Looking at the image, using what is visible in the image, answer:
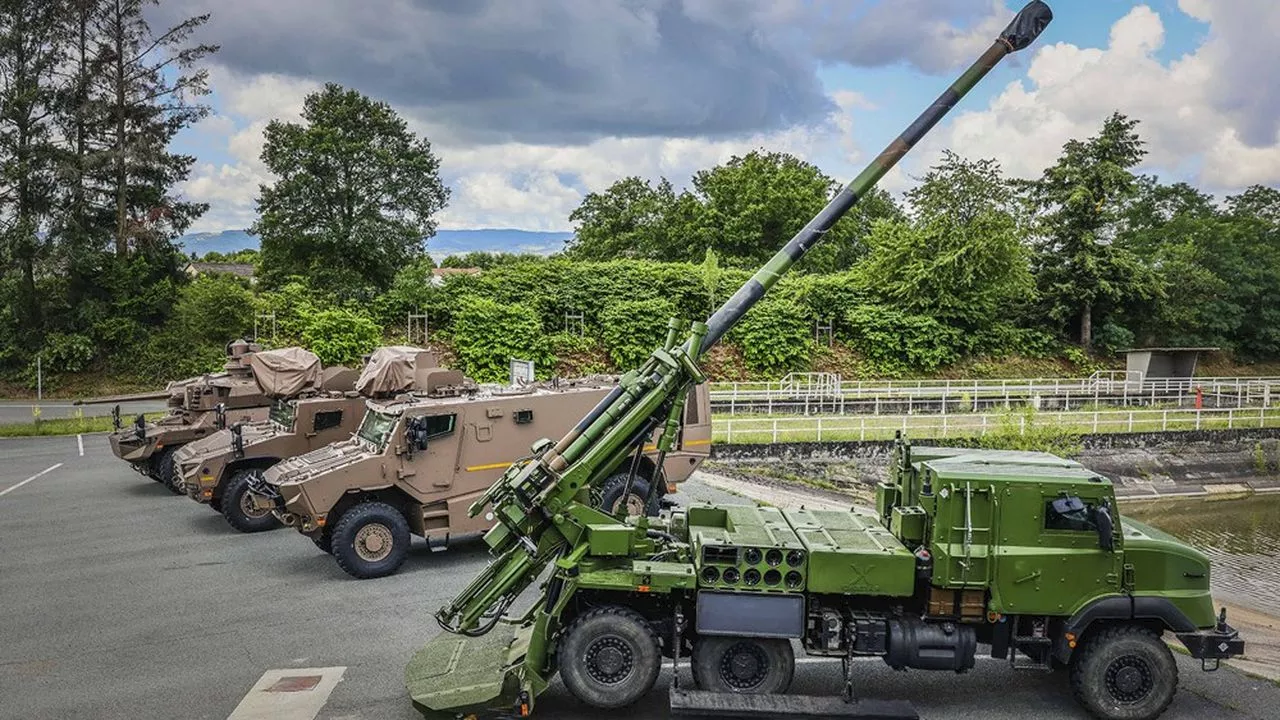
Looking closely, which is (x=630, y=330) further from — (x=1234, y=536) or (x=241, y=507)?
(x=241, y=507)

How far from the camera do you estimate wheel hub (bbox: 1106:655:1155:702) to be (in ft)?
26.2

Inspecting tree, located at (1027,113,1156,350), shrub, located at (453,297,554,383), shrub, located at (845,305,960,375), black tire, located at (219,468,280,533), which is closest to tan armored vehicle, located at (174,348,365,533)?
black tire, located at (219,468,280,533)

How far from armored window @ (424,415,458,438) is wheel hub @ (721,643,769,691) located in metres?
6.03

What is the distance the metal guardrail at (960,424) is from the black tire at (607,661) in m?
16.1

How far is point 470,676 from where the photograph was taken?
26.1 feet

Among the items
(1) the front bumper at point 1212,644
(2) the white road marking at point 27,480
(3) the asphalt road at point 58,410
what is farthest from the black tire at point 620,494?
(3) the asphalt road at point 58,410

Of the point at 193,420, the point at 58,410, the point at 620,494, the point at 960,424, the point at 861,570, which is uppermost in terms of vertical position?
the point at 193,420

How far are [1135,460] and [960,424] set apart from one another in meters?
5.03

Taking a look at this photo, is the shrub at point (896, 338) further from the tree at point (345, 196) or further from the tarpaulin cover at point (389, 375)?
the tarpaulin cover at point (389, 375)

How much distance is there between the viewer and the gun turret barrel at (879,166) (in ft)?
29.1

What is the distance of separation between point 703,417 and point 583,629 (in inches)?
296

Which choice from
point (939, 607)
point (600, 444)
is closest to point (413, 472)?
point (600, 444)

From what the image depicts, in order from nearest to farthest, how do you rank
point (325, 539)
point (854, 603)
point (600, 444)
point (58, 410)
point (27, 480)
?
point (854, 603) < point (600, 444) < point (325, 539) < point (27, 480) < point (58, 410)

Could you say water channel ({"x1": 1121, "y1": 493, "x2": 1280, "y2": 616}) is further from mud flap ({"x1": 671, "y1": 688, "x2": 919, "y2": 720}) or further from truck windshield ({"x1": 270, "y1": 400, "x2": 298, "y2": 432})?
truck windshield ({"x1": 270, "y1": 400, "x2": 298, "y2": 432})
